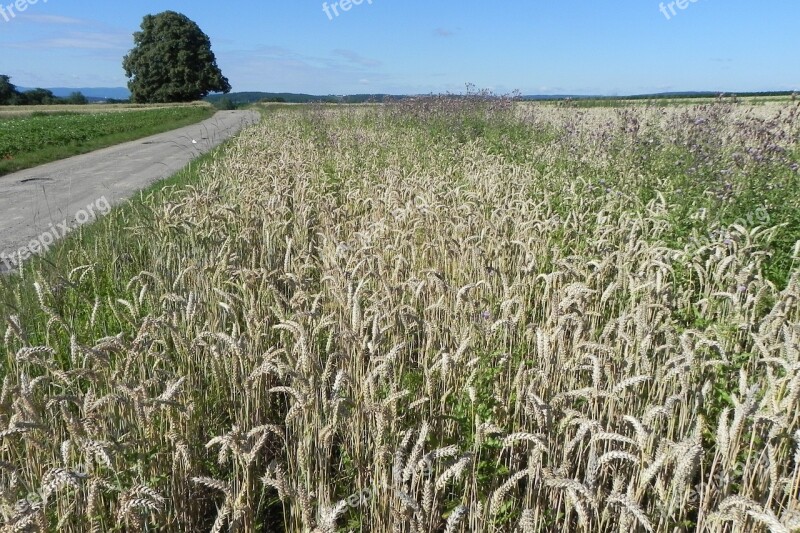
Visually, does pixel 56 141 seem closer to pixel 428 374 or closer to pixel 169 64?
pixel 428 374

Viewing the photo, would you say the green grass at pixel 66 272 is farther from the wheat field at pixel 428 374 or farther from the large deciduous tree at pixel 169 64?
the large deciduous tree at pixel 169 64

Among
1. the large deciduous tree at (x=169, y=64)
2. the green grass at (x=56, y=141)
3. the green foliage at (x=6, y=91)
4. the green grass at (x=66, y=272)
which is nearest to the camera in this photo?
the green grass at (x=66, y=272)

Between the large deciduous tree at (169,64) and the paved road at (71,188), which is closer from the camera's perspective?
the paved road at (71,188)

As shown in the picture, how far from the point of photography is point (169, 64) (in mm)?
73938

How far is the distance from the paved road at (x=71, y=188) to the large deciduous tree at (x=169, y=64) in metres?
59.4

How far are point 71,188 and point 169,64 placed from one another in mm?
69774

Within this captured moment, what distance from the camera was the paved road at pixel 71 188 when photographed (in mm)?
7793

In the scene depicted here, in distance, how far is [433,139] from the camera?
1266 centimetres

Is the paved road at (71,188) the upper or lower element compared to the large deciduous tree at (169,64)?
lower

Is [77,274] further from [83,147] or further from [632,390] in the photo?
[83,147]

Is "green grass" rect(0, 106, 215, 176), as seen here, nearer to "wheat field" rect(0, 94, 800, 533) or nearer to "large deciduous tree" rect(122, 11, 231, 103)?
"wheat field" rect(0, 94, 800, 533)

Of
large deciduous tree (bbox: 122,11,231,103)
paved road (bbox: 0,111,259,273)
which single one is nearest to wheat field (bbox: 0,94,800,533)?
paved road (bbox: 0,111,259,273)

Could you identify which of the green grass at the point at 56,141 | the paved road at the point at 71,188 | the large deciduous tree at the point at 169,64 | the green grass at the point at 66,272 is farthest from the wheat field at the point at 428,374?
the large deciduous tree at the point at 169,64

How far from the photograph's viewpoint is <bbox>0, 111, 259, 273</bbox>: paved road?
7.79 metres
